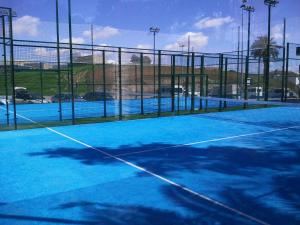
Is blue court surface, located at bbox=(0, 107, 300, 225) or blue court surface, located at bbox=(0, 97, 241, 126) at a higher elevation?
blue court surface, located at bbox=(0, 97, 241, 126)

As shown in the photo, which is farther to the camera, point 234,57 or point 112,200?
point 234,57

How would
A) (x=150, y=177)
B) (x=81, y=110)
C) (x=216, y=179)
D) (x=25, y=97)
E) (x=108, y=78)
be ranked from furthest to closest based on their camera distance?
1. (x=25, y=97)
2. (x=108, y=78)
3. (x=81, y=110)
4. (x=150, y=177)
5. (x=216, y=179)

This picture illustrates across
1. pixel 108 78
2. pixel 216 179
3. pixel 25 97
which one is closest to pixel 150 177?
pixel 216 179

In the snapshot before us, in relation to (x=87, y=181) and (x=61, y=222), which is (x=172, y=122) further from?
(x=61, y=222)

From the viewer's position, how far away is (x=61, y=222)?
4320 millimetres

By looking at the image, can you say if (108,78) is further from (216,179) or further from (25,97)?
(216,179)

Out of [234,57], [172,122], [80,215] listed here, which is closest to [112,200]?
[80,215]

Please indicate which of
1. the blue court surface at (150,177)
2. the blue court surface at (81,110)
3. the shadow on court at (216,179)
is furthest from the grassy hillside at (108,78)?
the shadow on court at (216,179)

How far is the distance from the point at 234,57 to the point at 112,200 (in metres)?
17.0

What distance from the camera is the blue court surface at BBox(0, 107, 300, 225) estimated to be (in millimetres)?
4560

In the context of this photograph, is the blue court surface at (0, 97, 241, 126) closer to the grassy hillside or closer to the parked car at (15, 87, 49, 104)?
the grassy hillside

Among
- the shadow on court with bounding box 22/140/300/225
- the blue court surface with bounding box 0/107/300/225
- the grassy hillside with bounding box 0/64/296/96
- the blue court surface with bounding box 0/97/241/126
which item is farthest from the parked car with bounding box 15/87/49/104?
the shadow on court with bounding box 22/140/300/225

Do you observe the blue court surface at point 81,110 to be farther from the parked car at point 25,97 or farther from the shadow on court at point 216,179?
the shadow on court at point 216,179

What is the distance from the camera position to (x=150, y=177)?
6277mm
